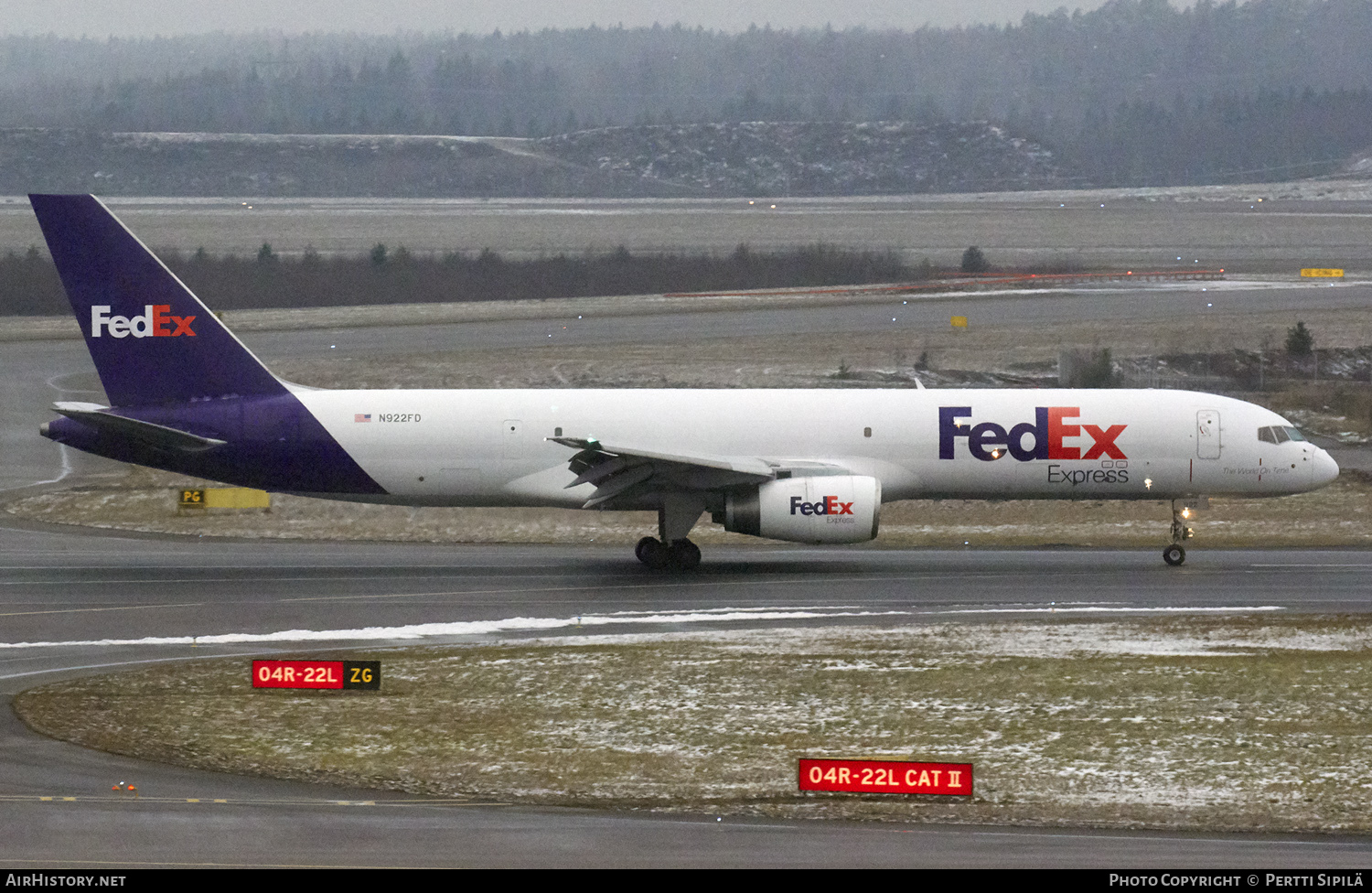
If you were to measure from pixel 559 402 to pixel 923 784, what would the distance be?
59.1 feet

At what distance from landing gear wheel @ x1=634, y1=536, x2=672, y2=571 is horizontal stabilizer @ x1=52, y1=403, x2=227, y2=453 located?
350 inches

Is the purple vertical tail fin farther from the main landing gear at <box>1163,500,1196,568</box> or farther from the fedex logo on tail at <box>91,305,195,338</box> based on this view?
the main landing gear at <box>1163,500,1196,568</box>

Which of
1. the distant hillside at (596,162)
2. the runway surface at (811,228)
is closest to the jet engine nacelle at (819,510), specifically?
the runway surface at (811,228)

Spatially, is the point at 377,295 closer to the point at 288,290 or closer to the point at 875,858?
the point at 288,290

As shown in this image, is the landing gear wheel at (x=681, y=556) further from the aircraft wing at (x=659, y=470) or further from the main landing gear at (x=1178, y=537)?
the main landing gear at (x=1178, y=537)

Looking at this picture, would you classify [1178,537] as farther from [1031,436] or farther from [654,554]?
[654,554]

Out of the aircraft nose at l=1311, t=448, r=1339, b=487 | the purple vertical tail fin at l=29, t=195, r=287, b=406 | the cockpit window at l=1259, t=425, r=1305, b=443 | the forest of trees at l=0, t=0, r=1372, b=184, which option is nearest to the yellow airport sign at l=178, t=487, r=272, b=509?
the purple vertical tail fin at l=29, t=195, r=287, b=406

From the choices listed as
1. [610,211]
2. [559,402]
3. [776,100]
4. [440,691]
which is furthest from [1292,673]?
[776,100]

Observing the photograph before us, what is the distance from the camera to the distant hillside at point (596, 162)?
10225 centimetres

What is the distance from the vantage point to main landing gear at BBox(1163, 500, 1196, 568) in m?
32.0

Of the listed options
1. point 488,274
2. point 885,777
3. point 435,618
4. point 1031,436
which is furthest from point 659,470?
point 488,274

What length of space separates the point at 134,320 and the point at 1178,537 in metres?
22.2

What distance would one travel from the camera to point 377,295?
68.5m

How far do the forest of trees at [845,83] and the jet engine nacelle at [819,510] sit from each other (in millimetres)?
89559
